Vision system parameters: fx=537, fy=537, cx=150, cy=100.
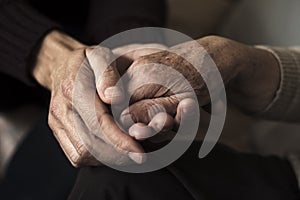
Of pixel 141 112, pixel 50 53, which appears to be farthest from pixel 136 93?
pixel 50 53

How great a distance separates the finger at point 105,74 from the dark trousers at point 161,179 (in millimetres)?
80

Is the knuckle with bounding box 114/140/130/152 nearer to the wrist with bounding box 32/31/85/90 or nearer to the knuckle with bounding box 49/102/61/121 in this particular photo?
the knuckle with bounding box 49/102/61/121

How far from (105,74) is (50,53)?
200mm

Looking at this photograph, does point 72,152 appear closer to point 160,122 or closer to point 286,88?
point 160,122

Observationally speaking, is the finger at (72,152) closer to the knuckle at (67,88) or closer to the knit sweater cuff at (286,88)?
the knuckle at (67,88)

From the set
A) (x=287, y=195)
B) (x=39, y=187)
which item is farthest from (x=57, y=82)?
(x=287, y=195)

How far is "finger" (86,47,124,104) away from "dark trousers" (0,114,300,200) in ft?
0.26

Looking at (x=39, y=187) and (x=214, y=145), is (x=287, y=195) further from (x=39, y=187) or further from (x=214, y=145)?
(x=39, y=187)

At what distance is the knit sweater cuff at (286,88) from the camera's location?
745 millimetres

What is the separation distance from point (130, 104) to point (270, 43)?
0.49m

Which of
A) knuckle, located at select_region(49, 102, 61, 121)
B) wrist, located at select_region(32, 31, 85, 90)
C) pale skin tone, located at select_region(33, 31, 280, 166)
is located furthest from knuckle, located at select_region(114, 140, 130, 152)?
wrist, located at select_region(32, 31, 85, 90)

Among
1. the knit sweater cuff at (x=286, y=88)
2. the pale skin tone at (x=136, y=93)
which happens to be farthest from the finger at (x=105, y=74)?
the knit sweater cuff at (x=286, y=88)

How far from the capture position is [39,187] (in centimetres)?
76

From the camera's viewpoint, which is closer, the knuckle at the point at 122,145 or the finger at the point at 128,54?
the knuckle at the point at 122,145
